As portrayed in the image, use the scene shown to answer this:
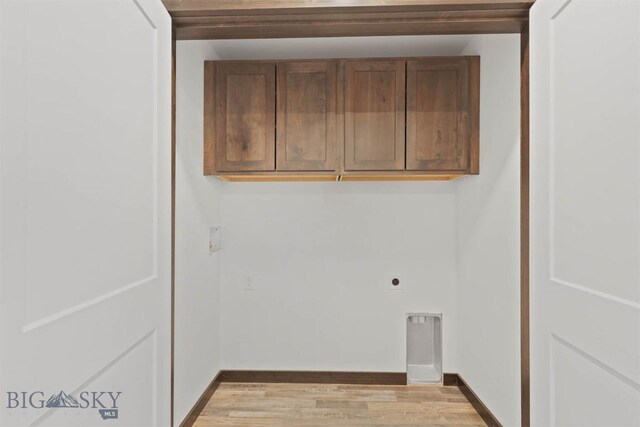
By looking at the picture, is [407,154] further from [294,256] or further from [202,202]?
[202,202]

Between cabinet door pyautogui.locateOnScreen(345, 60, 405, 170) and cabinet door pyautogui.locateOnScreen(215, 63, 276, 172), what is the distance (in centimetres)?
53

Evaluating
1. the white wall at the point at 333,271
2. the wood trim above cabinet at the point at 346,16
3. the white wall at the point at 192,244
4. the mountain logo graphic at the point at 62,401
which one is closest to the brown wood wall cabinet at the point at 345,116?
the white wall at the point at 192,244

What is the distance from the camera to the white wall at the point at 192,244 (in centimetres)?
221

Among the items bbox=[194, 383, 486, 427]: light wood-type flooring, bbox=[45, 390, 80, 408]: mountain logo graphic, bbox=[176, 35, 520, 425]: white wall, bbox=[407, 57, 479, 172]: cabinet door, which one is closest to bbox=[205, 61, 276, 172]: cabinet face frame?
bbox=[176, 35, 520, 425]: white wall

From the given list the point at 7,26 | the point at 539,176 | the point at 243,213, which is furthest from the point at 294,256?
the point at 7,26

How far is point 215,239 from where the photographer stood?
2.86 meters

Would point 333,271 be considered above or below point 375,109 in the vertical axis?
below

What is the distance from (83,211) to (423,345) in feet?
9.00

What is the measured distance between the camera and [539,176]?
137 cm

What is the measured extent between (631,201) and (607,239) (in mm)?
125

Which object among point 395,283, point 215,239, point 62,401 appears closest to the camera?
point 62,401

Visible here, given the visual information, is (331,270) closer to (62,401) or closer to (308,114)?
(308,114)

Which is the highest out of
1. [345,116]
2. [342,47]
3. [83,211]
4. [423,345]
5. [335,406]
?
[342,47]

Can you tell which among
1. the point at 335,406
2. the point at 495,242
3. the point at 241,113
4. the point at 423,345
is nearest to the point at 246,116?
the point at 241,113
